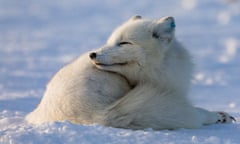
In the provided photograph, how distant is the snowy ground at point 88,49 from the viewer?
362 centimetres

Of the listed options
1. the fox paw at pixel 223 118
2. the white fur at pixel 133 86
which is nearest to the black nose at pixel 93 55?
the white fur at pixel 133 86

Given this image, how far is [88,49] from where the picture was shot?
12.4 meters

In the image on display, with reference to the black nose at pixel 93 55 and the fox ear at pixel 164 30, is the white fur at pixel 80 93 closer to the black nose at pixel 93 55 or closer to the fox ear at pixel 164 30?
the black nose at pixel 93 55

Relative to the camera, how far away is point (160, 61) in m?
4.24

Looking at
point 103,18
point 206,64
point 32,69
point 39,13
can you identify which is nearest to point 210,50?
point 206,64

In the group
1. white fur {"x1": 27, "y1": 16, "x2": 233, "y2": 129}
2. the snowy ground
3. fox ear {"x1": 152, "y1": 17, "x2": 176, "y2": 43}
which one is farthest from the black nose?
the snowy ground

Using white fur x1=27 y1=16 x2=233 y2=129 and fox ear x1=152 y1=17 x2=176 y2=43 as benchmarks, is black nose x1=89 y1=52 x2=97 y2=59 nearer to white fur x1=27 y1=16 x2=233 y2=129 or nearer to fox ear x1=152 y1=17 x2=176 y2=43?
white fur x1=27 y1=16 x2=233 y2=129

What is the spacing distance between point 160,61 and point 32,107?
6.09 ft

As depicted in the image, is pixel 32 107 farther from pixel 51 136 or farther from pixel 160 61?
pixel 51 136

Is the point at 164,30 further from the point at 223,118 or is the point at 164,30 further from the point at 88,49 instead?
the point at 88,49

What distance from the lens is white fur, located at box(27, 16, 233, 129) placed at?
390 cm

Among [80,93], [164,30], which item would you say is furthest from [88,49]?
[80,93]

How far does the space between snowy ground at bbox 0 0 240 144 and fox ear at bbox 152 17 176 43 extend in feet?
1.44

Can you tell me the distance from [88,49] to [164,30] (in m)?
8.22
